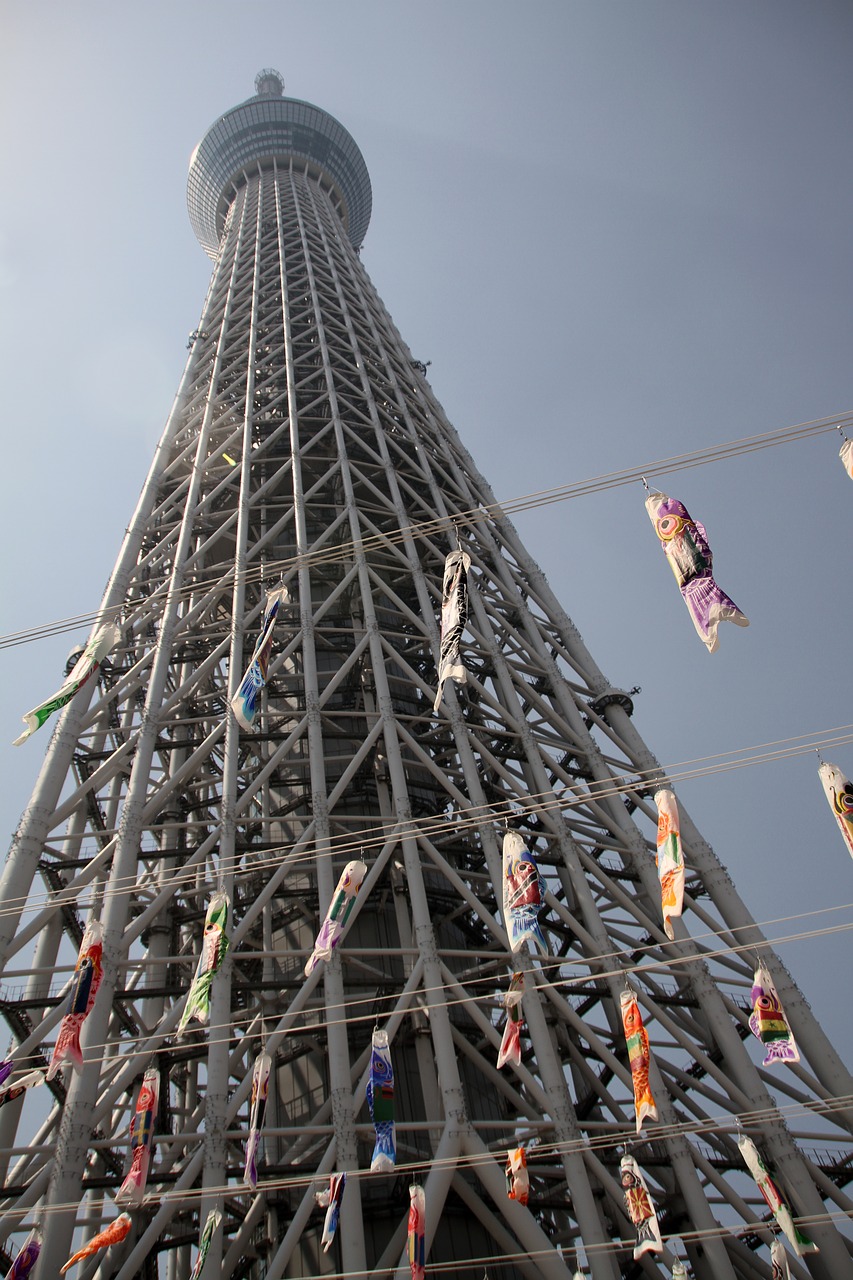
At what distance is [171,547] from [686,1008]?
21.3m

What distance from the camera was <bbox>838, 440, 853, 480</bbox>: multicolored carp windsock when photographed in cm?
1446

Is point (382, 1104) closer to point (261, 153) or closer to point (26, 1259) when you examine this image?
point (26, 1259)

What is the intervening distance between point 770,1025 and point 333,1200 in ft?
25.3

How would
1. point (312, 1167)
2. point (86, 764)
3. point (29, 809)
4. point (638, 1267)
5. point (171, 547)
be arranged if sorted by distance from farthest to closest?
point (171, 547) → point (86, 764) → point (29, 809) → point (638, 1267) → point (312, 1167)

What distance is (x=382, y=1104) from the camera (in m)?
14.4

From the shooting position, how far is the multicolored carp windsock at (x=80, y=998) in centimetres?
1538

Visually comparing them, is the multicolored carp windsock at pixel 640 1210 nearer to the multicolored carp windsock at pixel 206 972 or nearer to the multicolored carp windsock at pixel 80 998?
the multicolored carp windsock at pixel 206 972

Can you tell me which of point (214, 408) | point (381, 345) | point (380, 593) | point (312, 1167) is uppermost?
point (381, 345)

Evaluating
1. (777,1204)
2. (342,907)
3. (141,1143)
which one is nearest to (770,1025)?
(777,1204)

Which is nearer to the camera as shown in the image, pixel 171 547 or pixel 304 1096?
pixel 304 1096

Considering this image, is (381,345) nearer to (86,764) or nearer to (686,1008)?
(86,764)

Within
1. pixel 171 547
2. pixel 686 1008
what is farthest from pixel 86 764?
pixel 686 1008

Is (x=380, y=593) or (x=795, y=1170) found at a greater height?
(x=380, y=593)

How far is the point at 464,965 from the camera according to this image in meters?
22.6
